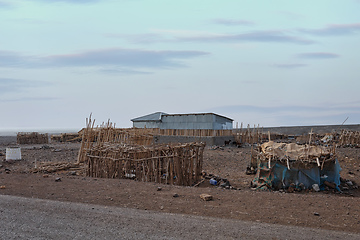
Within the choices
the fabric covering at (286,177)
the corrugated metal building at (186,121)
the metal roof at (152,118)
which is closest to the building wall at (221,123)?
the corrugated metal building at (186,121)

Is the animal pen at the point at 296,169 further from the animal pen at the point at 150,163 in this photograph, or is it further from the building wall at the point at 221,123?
the building wall at the point at 221,123

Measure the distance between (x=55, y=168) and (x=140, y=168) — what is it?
5742 mm

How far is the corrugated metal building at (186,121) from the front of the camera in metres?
32.6

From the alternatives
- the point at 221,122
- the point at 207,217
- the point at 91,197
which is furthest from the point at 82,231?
the point at 221,122

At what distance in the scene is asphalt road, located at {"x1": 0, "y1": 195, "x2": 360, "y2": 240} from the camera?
5.84m

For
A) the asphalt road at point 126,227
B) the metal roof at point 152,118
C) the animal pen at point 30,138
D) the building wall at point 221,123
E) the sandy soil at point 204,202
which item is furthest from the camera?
the animal pen at point 30,138

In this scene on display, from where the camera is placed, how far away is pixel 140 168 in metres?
12.0

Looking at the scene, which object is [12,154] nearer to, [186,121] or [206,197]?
[206,197]

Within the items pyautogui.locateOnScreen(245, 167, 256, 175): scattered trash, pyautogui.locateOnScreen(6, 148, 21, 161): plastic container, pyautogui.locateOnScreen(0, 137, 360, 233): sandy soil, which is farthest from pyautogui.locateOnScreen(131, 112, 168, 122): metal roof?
pyautogui.locateOnScreen(0, 137, 360, 233): sandy soil

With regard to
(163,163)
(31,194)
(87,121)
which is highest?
(87,121)

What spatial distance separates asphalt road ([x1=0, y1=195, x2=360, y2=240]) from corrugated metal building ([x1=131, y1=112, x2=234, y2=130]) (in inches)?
991

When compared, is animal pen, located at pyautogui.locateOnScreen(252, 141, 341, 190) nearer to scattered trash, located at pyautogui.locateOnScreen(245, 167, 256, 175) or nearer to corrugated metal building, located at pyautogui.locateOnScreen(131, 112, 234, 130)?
scattered trash, located at pyautogui.locateOnScreen(245, 167, 256, 175)

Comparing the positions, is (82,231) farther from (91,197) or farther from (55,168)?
(55,168)

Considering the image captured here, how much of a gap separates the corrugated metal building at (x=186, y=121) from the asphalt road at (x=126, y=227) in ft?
82.6
